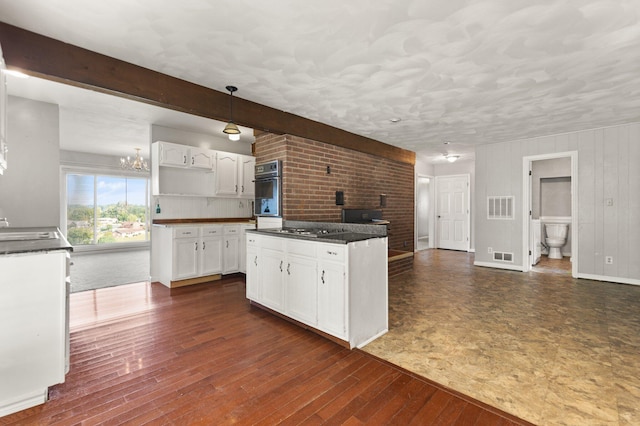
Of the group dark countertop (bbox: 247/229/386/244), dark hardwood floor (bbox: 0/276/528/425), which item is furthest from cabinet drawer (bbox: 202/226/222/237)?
dark countertop (bbox: 247/229/386/244)

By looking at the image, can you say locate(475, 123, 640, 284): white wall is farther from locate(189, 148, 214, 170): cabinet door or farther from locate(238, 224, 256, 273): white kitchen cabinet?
locate(189, 148, 214, 170): cabinet door

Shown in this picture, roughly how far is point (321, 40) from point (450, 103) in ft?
6.90

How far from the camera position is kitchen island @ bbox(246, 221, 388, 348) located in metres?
2.48

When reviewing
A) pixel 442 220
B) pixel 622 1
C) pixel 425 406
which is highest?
pixel 622 1

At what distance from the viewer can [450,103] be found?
3672 mm

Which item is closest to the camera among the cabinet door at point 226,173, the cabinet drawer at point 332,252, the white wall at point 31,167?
the cabinet drawer at point 332,252

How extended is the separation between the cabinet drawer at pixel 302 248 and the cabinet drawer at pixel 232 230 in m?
2.36

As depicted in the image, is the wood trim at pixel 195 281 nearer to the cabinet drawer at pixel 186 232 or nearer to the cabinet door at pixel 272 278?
the cabinet drawer at pixel 186 232

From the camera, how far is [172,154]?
15.5ft

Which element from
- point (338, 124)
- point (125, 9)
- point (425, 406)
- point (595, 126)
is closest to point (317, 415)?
point (425, 406)

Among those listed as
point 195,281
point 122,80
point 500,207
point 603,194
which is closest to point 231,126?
point 122,80

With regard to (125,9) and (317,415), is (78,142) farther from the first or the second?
(317,415)

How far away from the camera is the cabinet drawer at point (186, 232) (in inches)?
173

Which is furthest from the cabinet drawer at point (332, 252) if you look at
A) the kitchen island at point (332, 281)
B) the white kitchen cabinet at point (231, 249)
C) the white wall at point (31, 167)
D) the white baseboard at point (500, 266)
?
the white baseboard at point (500, 266)
